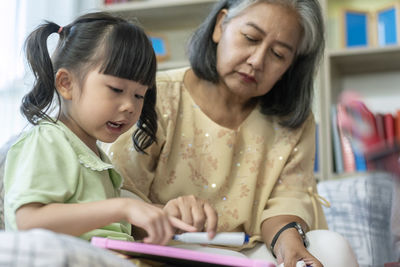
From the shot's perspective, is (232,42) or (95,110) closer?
A: (95,110)

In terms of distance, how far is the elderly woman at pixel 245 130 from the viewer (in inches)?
54.1

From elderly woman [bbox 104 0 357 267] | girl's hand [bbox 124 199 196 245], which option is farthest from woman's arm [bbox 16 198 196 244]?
elderly woman [bbox 104 0 357 267]

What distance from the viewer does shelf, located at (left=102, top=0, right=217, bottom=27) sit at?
2.73 meters

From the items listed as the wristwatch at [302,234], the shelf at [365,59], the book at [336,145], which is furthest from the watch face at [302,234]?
the shelf at [365,59]

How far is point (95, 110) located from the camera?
3.34 feet

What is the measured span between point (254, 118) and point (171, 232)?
0.77 m

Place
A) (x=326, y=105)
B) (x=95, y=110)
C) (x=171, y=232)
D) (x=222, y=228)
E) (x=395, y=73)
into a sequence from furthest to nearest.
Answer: (x=395, y=73) → (x=326, y=105) → (x=222, y=228) → (x=95, y=110) → (x=171, y=232)

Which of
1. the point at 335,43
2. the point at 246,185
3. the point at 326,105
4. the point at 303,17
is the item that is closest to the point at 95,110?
the point at 246,185

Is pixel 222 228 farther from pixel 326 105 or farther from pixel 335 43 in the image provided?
pixel 335 43

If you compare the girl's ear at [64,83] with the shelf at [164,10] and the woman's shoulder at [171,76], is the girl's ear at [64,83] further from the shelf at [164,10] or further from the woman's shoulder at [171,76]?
the shelf at [164,10]

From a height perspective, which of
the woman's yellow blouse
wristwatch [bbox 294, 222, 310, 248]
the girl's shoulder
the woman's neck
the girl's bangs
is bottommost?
wristwatch [bbox 294, 222, 310, 248]

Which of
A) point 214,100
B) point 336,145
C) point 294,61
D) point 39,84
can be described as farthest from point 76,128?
point 336,145

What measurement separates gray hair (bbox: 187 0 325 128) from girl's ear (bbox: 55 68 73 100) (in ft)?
1.64

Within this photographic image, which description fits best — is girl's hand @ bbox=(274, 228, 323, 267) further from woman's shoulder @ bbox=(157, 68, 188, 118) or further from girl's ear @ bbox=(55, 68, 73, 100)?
girl's ear @ bbox=(55, 68, 73, 100)
